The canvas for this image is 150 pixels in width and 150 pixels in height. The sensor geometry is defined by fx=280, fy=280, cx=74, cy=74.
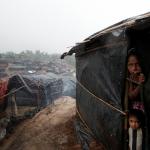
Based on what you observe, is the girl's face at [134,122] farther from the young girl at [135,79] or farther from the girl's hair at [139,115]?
the young girl at [135,79]

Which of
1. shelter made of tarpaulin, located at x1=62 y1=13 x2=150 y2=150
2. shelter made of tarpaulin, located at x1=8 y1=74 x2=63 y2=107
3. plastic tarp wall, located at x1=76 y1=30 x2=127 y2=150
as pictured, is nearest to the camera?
shelter made of tarpaulin, located at x1=62 y1=13 x2=150 y2=150

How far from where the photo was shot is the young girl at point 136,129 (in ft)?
13.8

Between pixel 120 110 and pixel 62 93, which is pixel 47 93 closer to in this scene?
pixel 62 93

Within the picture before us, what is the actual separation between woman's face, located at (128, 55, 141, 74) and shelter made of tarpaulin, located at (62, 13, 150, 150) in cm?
13

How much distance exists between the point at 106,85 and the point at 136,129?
1283mm

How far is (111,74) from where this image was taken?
4.99 m

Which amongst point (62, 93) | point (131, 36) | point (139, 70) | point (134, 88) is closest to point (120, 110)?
point (134, 88)

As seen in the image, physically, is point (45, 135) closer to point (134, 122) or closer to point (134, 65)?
point (134, 122)

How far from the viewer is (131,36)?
4352 millimetres

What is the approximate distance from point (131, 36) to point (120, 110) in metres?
1.23

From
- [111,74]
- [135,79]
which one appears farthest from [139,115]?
[111,74]

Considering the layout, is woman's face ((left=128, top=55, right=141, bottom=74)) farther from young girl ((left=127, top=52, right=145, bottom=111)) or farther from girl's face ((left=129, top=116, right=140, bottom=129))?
girl's face ((left=129, top=116, right=140, bottom=129))

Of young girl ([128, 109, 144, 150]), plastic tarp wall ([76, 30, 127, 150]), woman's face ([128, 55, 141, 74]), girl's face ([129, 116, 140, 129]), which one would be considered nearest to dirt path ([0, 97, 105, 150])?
plastic tarp wall ([76, 30, 127, 150])

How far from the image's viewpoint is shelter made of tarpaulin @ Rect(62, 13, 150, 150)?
429 cm
